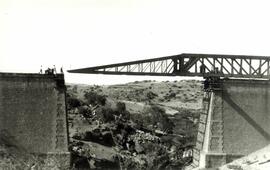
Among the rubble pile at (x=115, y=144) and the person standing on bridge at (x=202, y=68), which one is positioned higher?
the person standing on bridge at (x=202, y=68)

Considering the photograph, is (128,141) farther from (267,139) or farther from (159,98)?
(159,98)

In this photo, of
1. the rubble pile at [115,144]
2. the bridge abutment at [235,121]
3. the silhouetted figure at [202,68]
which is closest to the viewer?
the bridge abutment at [235,121]

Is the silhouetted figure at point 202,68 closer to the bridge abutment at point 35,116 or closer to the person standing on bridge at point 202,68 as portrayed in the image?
the person standing on bridge at point 202,68

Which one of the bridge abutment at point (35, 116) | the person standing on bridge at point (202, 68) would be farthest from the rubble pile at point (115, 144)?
the person standing on bridge at point (202, 68)

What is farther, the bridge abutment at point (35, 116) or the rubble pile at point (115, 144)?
the rubble pile at point (115, 144)

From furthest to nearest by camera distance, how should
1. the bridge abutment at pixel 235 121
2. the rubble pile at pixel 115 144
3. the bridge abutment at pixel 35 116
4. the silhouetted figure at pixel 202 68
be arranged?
the rubble pile at pixel 115 144 < the silhouetted figure at pixel 202 68 < the bridge abutment at pixel 235 121 < the bridge abutment at pixel 35 116

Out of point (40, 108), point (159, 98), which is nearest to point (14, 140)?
point (40, 108)

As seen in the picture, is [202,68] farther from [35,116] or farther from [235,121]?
[35,116]

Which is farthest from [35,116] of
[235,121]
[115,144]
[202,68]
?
[115,144]
